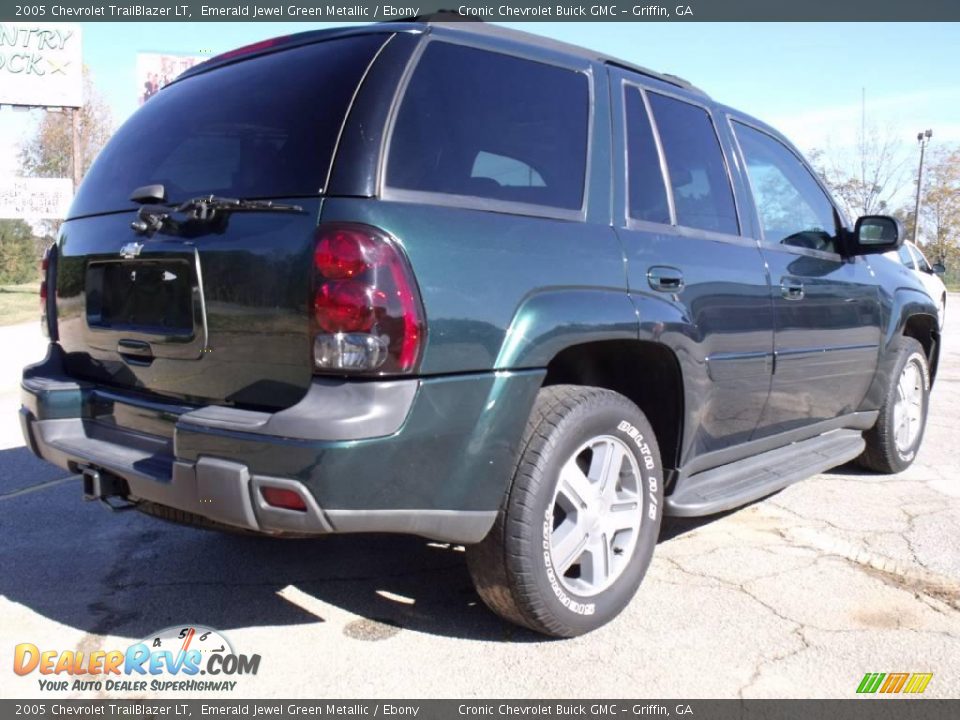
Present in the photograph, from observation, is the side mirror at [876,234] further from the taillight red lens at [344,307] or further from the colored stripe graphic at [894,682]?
the taillight red lens at [344,307]

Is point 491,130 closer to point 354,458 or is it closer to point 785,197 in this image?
point 354,458

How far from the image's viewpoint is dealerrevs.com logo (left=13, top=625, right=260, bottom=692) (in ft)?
8.79

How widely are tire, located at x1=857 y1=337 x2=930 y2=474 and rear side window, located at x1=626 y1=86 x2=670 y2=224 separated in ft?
8.16

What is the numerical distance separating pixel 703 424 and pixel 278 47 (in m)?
2.16

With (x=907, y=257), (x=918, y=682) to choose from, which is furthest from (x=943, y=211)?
(x=918, y=682)

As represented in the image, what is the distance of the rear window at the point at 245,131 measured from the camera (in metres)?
2.56

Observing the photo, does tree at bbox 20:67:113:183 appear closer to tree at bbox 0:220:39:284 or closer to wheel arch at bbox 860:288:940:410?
tree at bbox 0:220:39:284

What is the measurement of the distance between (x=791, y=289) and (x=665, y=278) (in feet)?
3.55

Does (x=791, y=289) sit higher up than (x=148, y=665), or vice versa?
(x=791, y=289)

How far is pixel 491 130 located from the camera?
2805mm

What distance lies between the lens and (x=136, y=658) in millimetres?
2818

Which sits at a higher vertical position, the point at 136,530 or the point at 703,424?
the point at 703,424
